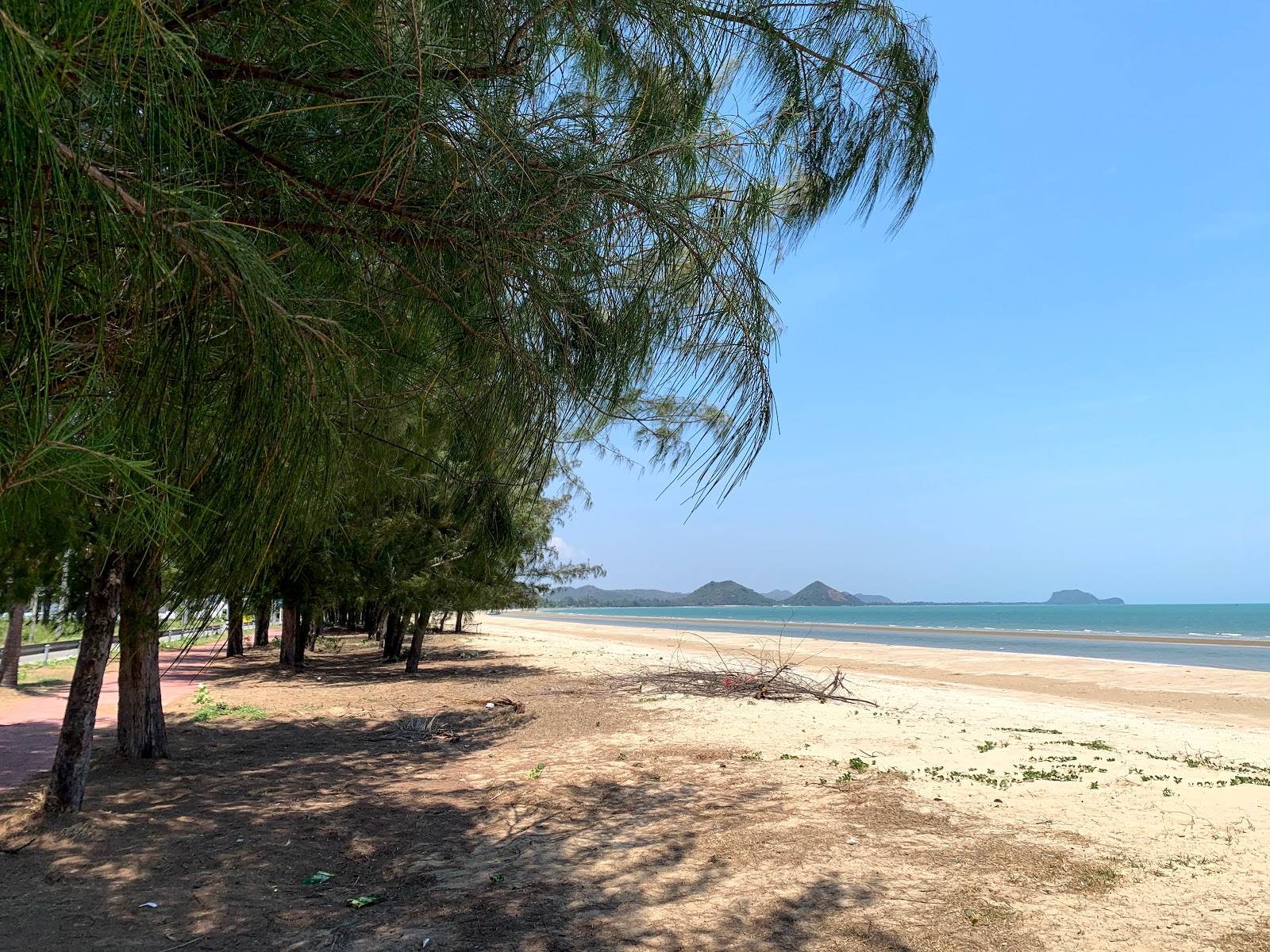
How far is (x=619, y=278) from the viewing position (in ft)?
9.24

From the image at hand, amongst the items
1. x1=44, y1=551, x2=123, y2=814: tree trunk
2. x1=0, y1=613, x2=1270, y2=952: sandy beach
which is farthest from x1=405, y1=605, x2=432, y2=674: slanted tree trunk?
x1=44, y1=551, x2=123, y2=814: tree trunk

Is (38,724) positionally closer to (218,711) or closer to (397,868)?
(218,711)

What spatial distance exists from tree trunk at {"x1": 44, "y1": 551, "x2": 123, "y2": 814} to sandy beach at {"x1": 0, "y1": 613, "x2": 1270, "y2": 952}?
0.22 meters

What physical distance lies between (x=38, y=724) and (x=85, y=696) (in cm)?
538

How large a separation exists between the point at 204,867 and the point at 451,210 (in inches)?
186

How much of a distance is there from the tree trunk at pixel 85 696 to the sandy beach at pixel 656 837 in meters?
0.22

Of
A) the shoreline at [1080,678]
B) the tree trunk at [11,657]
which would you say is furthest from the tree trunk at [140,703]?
the shoreline at [1080,678]

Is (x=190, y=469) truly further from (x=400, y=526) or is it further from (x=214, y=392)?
(x=400, y=526)

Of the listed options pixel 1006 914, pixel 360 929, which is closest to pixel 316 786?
pixel 360 929

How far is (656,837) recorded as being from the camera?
19.1 feet

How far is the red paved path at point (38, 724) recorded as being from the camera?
25.3ft

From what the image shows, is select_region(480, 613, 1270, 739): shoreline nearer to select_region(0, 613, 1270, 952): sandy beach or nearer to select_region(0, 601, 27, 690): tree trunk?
select_region(0, 613, 1270, 952): sandy beach

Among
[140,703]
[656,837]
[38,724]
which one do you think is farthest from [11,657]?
[656,837]

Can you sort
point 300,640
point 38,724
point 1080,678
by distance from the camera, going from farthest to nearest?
point 1080,678, point 300,640, point 38,724
